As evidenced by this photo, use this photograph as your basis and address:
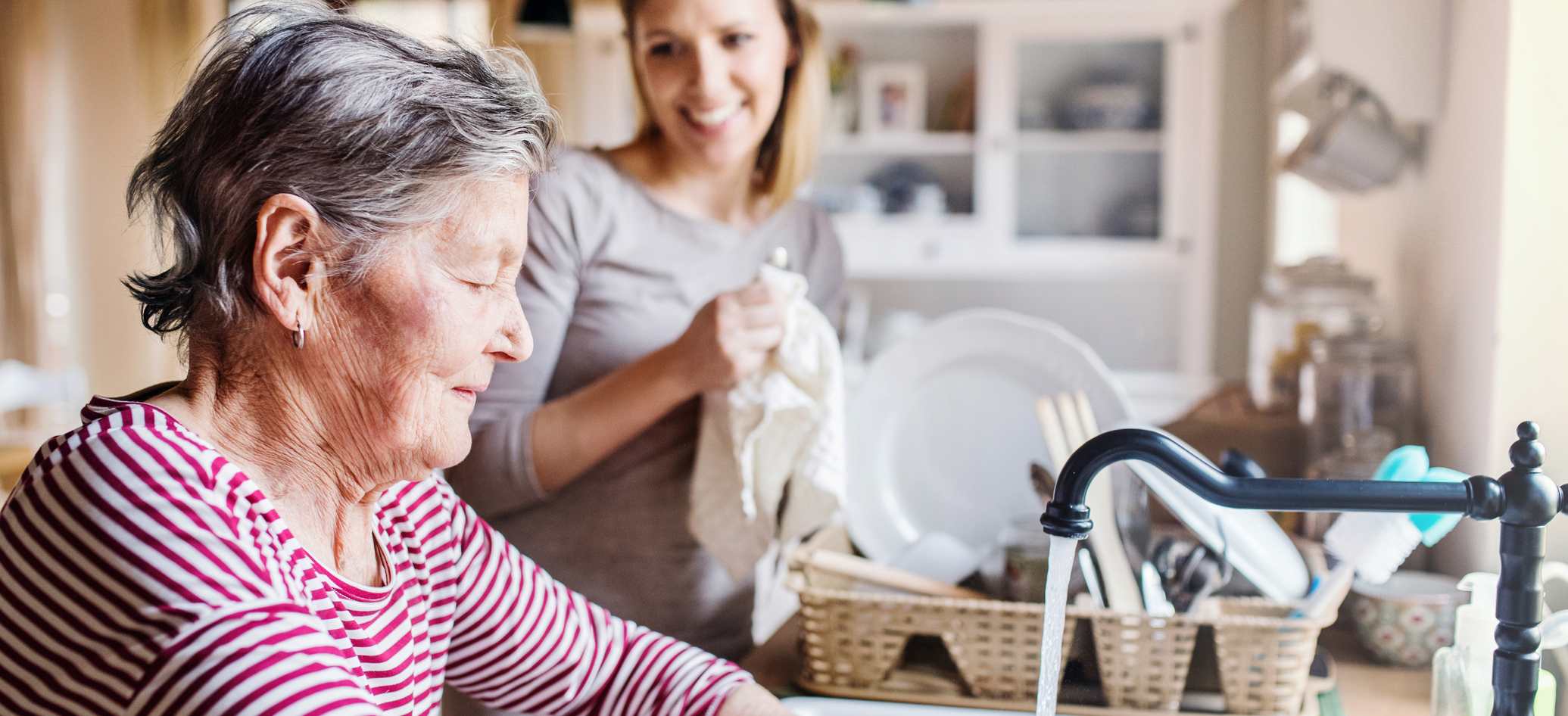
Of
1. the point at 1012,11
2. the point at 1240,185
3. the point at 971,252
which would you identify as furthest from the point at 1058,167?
the point at 1240,185

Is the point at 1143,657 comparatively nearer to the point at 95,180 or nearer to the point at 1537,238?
the point at 1537,238

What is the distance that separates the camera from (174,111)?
772mm

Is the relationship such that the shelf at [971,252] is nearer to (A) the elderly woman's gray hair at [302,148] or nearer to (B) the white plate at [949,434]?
(B) the white plate at [949,434]

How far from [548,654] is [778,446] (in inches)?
12.4

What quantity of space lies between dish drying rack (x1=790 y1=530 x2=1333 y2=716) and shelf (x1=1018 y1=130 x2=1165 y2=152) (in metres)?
2.47

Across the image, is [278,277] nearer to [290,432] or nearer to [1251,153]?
[290,432]

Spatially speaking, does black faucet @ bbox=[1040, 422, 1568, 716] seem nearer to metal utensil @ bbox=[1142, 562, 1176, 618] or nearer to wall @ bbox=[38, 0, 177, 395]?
metal utensil @ bbox=[1142, 562, 1176, 618]

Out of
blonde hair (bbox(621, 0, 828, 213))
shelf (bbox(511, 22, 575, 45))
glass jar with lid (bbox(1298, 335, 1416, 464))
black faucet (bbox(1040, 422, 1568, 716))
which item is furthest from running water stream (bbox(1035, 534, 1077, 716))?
shelf (bbox(511, 22, 575, 45))

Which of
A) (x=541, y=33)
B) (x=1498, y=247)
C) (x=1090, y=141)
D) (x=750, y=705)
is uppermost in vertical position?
(x=541, y=33)

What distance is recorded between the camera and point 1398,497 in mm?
684

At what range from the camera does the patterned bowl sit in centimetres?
120

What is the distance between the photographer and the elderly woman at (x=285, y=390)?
0.66 metres

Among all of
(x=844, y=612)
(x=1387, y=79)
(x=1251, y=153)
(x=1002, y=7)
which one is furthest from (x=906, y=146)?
(x=844, y=612)

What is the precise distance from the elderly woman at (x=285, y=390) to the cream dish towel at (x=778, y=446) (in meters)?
0.39
